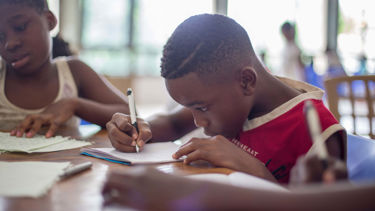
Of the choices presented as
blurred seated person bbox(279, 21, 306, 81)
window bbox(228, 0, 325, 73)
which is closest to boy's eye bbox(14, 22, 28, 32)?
blurred seated person bbox(279, 21, 306, 81)

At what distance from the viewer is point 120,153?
817 mm

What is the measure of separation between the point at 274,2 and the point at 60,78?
6.07m

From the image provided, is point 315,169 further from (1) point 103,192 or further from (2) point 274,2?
(2) point 274,2

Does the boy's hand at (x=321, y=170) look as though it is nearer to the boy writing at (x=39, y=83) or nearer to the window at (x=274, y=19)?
the boy writing at (x=39, y=83)

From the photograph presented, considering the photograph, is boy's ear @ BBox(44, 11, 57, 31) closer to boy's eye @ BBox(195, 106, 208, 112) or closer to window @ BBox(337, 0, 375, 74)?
boy's eye @ BBox(195, 106, 208, 112)

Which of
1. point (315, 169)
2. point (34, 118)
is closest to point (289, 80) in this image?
point (315, 169)

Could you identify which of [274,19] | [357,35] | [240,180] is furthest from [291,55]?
[240,180]

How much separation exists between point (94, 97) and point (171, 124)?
1.22 feet

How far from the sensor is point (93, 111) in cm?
124

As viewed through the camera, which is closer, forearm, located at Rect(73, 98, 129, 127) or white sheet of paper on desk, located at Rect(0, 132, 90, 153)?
white sheet of paper on desk, located at Rect(0, 132, 90, 153)

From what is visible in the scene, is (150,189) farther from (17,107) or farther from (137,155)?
(17,107)

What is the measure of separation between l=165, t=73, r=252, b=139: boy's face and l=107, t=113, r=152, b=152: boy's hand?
14 centimetres

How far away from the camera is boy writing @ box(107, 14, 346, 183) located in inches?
30.2

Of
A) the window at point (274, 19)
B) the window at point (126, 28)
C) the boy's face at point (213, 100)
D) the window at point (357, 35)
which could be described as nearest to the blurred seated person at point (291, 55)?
the window at point (274, 19)
